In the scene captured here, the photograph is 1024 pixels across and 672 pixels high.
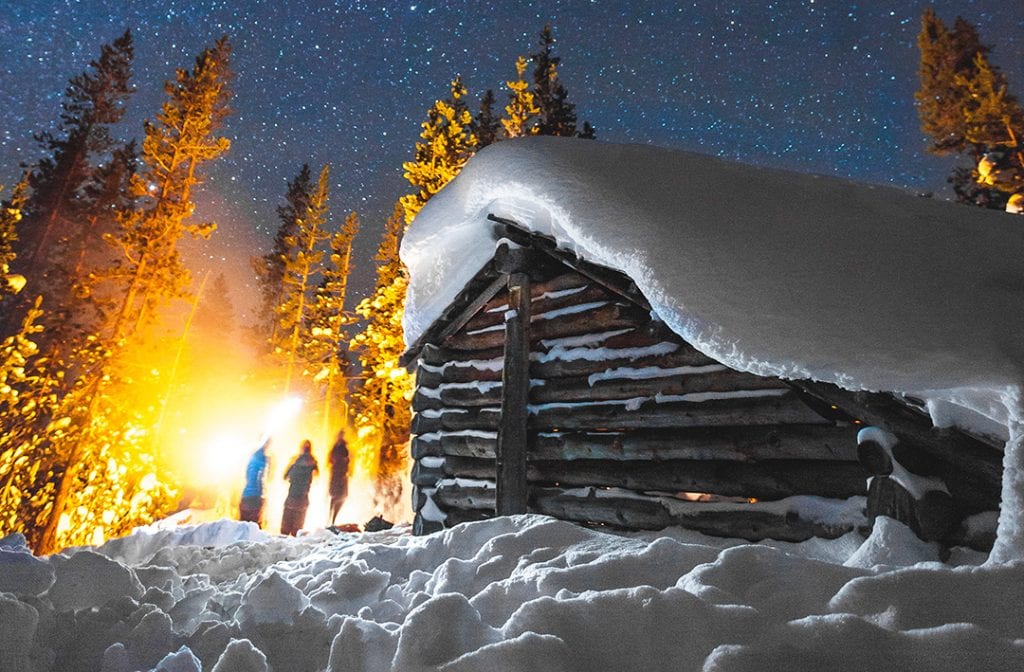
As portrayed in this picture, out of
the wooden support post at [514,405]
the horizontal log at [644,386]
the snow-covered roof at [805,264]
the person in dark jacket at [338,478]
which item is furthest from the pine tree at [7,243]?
the snow-covered roof at [805,264]

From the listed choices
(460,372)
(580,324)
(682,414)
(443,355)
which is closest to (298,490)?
(443,355)

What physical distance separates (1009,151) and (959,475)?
24.2 metres

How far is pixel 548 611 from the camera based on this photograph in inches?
71.2

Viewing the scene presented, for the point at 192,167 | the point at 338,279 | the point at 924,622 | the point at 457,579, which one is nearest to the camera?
the point at 924,622

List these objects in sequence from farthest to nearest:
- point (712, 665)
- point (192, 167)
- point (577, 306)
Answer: point (192, 167) < point (577, 306) < point (712, 665)

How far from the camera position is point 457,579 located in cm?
260

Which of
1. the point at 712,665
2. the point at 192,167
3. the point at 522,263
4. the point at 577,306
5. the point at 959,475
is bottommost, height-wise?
the point at 712,665

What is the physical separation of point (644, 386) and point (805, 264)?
89.7 inches

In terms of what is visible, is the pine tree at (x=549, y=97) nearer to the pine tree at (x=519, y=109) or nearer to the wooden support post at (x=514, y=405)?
the pine tree at (x=519, y=109)

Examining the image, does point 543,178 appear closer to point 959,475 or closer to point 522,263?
point 522,263

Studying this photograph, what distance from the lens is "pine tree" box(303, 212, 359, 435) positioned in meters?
25.2

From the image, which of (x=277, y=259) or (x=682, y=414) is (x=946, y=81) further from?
(x=277, y=259)

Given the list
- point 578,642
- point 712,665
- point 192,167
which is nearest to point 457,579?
point 578,642

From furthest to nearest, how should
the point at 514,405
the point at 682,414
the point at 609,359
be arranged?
1. the point at 514,405
2. the point at 609,359
3. the point at 682,414
